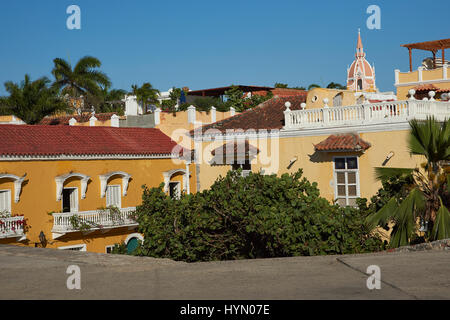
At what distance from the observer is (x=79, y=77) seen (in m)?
43.9

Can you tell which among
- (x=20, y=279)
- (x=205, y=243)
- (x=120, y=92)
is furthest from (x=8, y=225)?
(x=120, y=92)

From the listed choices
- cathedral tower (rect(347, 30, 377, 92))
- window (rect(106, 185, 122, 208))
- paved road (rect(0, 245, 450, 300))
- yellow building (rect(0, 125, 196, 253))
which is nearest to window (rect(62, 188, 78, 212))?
yellow building (rect(0, 125, 196, 253))

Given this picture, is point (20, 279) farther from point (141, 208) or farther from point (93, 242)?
point (93, 242)

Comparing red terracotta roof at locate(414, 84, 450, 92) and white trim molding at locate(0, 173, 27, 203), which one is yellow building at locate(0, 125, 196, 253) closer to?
white trim molding at locate(0, 173, 27, 203)

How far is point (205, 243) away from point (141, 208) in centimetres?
266

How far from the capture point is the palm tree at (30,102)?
32938 mm

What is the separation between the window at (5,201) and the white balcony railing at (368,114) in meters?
10.3

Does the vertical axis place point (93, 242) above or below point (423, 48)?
below

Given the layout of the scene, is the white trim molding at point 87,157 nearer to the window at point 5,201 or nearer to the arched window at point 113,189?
the arched window at point 113,189

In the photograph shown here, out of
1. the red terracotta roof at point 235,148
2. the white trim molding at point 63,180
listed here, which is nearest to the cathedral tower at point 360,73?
the red terracotta roof at point 235,148

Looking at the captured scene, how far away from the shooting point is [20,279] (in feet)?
20.2

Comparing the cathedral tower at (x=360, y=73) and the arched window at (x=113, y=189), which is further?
the cathedral tower at (x=360, y=73)

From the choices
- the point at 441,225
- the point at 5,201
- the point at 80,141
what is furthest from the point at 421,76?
the point at 441,225

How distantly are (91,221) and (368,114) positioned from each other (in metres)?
11.7
